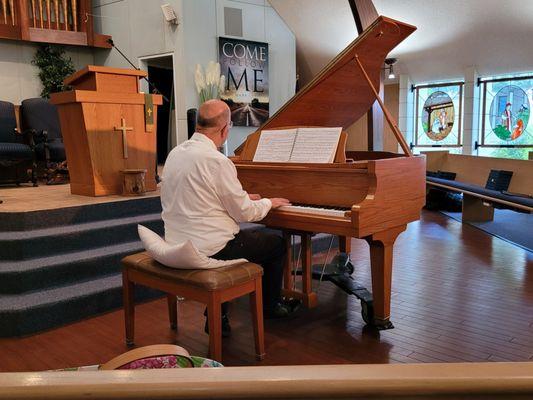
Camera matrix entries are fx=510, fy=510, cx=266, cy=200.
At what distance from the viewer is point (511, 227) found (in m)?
6.02

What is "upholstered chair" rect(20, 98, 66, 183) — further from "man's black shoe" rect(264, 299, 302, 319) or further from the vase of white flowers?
"man's black shoe" rect(264, 299, 302, 319)

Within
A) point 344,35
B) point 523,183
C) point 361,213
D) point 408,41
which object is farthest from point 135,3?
point 361,213

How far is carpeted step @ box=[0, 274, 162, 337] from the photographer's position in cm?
306

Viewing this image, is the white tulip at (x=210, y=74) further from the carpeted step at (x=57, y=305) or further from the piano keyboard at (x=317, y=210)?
the piano keyboard at (x=317, y=210)

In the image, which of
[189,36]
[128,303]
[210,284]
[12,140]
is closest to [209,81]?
[189,36]

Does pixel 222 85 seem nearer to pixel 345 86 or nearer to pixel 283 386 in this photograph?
pixel 345 86

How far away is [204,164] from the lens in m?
2.52

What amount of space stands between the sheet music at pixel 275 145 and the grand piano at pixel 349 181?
6 centimetres

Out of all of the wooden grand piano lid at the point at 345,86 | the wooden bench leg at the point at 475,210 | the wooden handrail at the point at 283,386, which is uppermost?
the wooden grand piano lid at the point at 345,86

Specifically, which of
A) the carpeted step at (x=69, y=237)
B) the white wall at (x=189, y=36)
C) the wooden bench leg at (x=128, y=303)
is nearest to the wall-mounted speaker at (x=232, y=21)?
the white wall at (x=189, y=36)

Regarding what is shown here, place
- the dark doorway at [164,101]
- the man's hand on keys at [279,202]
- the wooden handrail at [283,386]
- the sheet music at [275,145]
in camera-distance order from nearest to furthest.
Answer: the wooden handrail at [283,386] < the man's hand on keys at [279,202] < the sheet music at [275,145] < the dark doorway at [164,101]

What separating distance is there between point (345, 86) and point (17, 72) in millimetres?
6669

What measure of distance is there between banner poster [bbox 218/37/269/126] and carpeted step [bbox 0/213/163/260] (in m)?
4.47

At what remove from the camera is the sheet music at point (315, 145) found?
9.81ft
